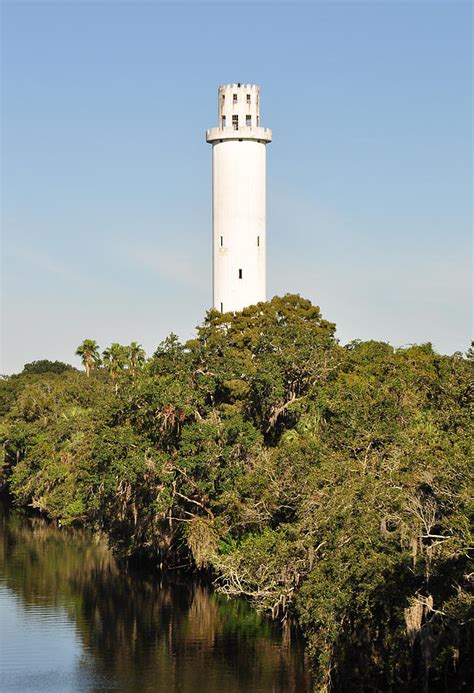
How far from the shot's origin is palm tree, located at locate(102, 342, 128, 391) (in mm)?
84750

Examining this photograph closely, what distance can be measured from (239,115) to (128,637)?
146 feet

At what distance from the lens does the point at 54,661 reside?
4119cm

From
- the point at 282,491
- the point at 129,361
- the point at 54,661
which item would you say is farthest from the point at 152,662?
the point at 129,361

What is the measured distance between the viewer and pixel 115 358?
86.4m

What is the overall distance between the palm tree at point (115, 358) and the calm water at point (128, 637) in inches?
990

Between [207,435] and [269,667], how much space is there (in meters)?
12.9

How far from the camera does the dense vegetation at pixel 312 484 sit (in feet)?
112

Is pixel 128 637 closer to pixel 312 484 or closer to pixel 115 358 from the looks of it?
pixel 312 484

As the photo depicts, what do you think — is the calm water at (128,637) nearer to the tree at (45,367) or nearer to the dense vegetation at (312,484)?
the dense vegetation at (312,484)

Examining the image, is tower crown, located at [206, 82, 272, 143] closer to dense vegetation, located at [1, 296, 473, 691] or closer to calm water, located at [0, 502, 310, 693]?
dense vegetation, located at [1, 296, 473, 691]

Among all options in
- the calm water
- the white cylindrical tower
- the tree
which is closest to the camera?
the calm water

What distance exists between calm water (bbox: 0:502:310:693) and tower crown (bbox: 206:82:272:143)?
31.3m

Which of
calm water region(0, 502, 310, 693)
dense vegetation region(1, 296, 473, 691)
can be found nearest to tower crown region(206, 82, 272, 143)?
dense vegetation region(1, 296, 473, 691)

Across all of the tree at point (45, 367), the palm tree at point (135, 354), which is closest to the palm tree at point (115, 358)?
the palm tree at point (135, 354)
